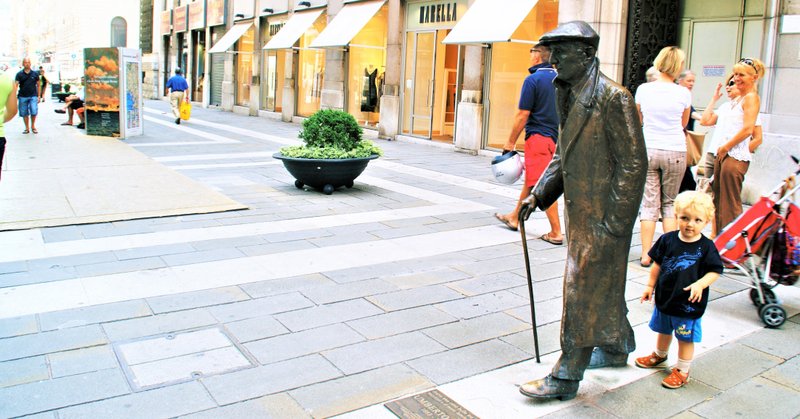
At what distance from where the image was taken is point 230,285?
544 centimetres

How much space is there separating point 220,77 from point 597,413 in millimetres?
30542

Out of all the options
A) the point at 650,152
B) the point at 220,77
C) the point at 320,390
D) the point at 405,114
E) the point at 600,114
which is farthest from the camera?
the point at 220,77

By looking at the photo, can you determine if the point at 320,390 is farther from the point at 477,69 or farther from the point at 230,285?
the point at 477,69

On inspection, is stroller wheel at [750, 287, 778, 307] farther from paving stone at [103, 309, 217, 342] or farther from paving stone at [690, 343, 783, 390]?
paving stone at [103, 309, 217, 342]

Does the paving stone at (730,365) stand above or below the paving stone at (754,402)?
above

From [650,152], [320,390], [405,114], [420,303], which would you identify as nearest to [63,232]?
[420,303]

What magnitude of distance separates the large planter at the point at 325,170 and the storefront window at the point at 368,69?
10.3 meters

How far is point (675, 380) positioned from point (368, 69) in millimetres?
16986

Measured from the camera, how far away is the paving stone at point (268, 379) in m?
3.63

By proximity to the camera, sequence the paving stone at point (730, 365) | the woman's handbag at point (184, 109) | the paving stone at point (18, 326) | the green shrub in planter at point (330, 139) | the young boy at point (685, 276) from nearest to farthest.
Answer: the young boy at point (685, 276) → the paving stone at point (730, 365) → the paving stone at point (18, 326) → the green shrub in planter at point (330, 139) → the woman's handbag at point (184, 109)

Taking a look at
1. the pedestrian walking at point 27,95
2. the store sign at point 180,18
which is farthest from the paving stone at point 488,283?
the store sign at point 180,18

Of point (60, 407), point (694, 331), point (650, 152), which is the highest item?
point (650, 152)

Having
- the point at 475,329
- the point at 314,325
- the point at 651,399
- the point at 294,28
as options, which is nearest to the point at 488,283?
the point at 475,329

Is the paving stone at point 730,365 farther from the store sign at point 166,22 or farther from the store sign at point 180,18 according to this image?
the store sign at point 166,22
